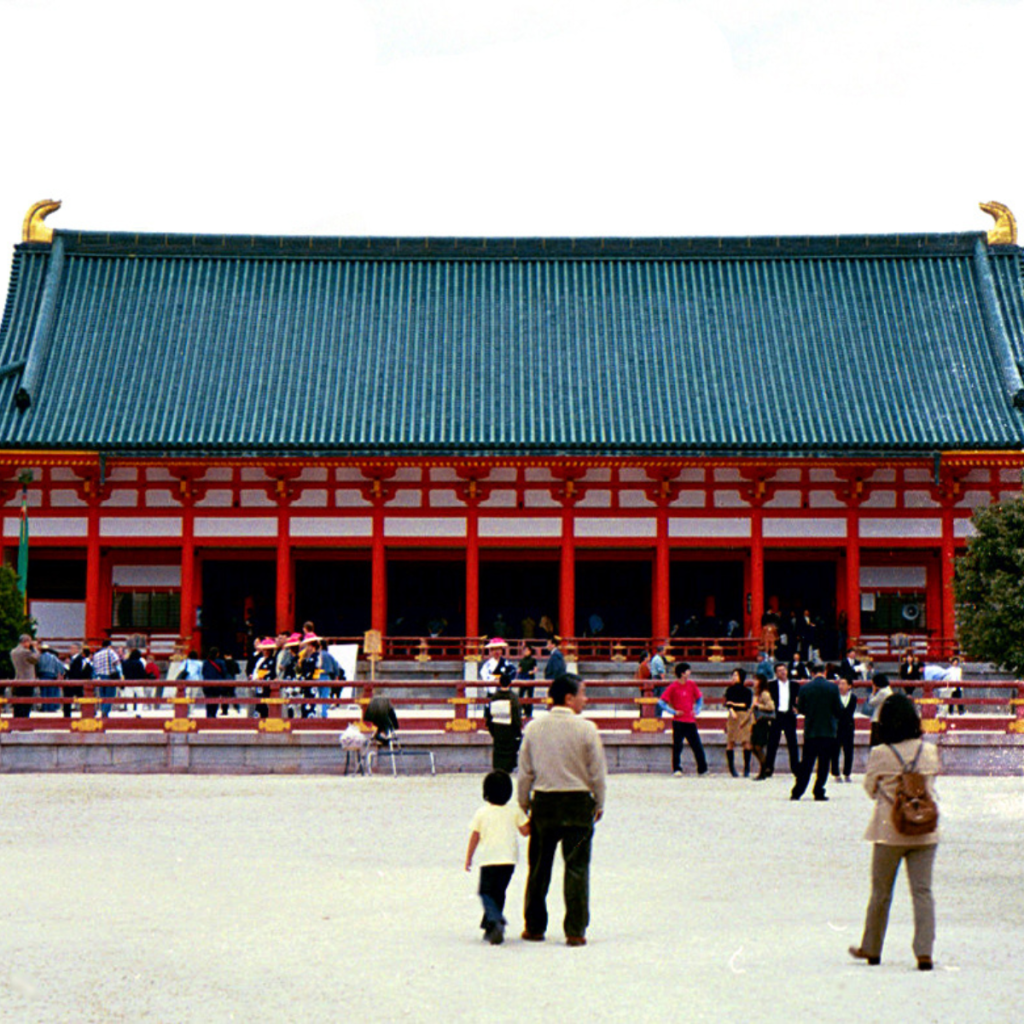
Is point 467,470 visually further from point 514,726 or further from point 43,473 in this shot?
point 514,726

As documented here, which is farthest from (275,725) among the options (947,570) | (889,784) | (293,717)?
(947,570)

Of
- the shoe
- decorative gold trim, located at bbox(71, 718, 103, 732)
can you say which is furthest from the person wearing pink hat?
the shoe

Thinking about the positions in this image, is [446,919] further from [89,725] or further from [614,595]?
[614,595]

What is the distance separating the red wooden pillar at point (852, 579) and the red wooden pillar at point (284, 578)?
39.4 ft

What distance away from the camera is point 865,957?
33.5 ft

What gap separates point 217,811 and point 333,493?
18.7m

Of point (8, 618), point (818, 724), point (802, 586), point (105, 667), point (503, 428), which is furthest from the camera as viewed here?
point (802, 586)

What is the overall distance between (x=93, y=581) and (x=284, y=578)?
4.18m

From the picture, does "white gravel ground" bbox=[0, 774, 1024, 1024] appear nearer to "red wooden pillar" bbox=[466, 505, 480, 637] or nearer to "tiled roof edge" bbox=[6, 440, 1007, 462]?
"red wooden pillar" bbox=[466, 505, 480, 637]

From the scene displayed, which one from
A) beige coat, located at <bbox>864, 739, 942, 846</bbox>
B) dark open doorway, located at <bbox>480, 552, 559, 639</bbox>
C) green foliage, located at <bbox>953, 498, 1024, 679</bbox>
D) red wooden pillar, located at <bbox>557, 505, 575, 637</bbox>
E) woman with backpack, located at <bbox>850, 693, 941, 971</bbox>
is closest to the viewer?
woman with backpack, located at <bbox>850, 693, 941, 971</bbox>

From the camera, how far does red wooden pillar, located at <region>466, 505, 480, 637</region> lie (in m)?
36.0

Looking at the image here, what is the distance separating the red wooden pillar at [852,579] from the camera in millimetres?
36531

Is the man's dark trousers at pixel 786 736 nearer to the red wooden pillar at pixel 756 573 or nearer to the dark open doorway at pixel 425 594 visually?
the red wooden pillar at pixel 756 573

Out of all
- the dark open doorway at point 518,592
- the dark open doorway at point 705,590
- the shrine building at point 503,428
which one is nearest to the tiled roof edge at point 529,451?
the shrine building at point 503,428
